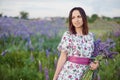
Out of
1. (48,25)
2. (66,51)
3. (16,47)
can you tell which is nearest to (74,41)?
(66,51)

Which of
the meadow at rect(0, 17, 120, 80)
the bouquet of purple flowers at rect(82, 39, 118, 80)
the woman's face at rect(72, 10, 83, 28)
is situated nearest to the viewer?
the bouquet of purple flowers at rect(82, 39, 118, 80)

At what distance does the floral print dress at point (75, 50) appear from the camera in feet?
9.39

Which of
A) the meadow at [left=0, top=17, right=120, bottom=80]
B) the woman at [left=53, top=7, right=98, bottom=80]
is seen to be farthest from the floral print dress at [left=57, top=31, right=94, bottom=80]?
the meadow at [left=0, top=17, right=120, bottom=80]

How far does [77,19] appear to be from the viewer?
2.92 meters

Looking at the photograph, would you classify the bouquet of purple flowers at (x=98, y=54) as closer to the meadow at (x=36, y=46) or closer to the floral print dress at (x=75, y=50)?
the floral print dress at (x=75, y=50)

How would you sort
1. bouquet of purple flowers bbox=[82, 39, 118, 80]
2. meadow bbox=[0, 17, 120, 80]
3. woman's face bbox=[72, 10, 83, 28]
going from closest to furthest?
bouquet of purple flowers bbox=[82, 39, 118, 80] → woman's face bbox=[72, 10, 83, 28] → meadow bbox=[0, 17, 120, 80]

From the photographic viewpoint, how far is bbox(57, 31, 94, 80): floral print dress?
9.39 feet

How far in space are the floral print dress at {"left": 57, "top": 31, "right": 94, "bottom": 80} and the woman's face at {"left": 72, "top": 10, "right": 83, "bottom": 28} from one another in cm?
9

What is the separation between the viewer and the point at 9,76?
3930 millimetres

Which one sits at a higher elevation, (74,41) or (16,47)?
(74,41)

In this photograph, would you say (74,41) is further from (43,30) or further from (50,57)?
(43,30)

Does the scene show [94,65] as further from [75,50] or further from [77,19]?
[77,19]

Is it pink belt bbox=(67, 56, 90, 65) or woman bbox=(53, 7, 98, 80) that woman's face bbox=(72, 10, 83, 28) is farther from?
pink belt bbox=(67, 56, 90, 65)

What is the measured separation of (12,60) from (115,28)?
7.53ft
